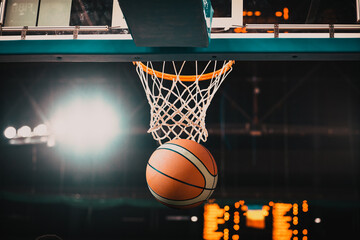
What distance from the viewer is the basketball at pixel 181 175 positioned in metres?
1.59

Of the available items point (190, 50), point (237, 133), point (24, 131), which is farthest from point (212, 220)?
point (24, 131)

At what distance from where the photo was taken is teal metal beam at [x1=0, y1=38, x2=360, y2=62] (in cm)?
158

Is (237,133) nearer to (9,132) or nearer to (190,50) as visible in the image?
(9,132)

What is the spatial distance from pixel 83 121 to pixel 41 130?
924mm

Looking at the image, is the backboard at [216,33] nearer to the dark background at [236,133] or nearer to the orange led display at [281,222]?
the orange led display at [281,222]

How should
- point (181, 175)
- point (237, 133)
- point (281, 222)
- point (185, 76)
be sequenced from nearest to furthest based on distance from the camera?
point (181, 175) < point (185, 76) < point (281, 222) < point (237, 133)

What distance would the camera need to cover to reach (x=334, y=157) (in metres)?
7.64

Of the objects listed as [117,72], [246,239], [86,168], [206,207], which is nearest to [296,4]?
[246,239]

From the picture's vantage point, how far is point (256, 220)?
4.48 m

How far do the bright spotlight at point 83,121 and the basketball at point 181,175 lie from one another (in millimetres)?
5505

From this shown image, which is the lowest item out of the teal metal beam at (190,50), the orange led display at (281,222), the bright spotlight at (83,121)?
the orange led display at (281,222)

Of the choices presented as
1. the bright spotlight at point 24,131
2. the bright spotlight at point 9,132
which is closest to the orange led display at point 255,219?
the bright spotlight at point 24,131

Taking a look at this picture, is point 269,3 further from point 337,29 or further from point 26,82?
point 26,82

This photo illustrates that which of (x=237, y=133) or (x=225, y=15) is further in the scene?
(x=237, y=133)
